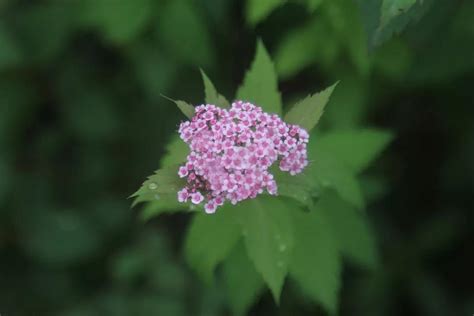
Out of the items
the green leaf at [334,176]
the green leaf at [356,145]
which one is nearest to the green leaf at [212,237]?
the green leaf at [334,176]

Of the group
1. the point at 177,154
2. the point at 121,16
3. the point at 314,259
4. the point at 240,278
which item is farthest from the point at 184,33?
the point at 314,259

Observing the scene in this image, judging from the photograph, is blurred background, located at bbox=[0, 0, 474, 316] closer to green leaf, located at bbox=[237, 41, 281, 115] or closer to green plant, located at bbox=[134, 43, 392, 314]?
green plant, located at bbox=[134, 43, 392, 314]

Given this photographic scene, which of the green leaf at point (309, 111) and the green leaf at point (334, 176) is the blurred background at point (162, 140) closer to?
the green leaf at point (334, 176)

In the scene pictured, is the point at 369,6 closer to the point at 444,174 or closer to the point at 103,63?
the point at 444,174

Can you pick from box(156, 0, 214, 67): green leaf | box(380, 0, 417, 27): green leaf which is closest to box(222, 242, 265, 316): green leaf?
box(380, 0, 417, 27): green leaf

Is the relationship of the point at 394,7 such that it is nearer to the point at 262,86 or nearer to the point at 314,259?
the point at 262,86
